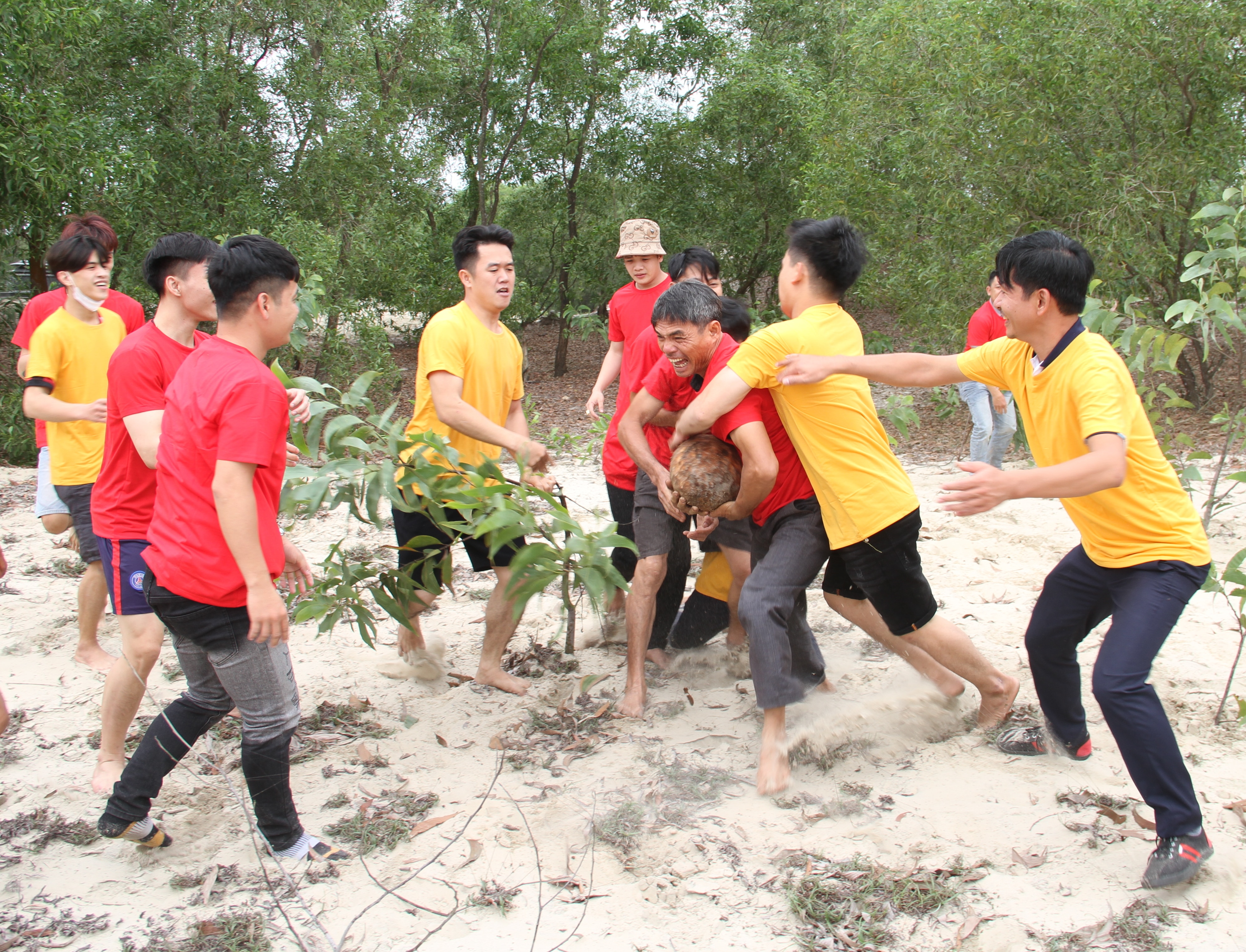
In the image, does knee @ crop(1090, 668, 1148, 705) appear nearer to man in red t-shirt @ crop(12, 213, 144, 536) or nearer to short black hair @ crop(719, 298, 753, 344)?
short black hair @ crop(719, 298, 753, 344)

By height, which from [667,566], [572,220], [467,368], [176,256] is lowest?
[667,566]

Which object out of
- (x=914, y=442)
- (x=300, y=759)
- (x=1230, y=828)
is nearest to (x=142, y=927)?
(x=300, y=759)

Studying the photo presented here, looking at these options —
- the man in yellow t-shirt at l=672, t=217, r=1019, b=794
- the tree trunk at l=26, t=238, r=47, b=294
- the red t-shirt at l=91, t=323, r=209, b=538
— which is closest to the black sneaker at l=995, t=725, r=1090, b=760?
the man in yellow t-shirt at l=672, t=217, r=1019, b=794

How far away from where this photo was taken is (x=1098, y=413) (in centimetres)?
286

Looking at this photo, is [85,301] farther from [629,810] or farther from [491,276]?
[629,810]

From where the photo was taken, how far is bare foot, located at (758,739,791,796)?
3557 mm

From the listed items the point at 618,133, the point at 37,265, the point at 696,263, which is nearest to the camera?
the point at 696,263

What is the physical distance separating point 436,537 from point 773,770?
1.80 m

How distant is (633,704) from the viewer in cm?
424

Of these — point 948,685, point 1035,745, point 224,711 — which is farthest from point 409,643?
point 1035,745

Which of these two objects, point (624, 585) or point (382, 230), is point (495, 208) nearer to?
point (382, 230)

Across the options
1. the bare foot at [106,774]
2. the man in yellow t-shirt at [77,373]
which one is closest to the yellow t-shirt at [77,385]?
the man in yellow t-shirt at [77,373]

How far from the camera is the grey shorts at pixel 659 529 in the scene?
4320 mm

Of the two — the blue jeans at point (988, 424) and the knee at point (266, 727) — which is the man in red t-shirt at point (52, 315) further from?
the blue jeans at point (988, 424)
